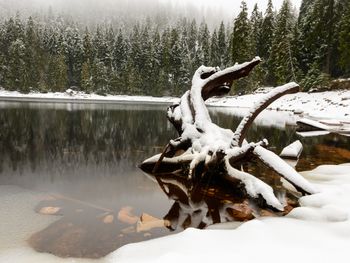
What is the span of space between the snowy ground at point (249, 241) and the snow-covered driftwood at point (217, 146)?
0.83 m

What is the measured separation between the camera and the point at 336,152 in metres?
12.1

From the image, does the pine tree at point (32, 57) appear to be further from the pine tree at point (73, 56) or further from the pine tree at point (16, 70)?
the pine tree at point (73, 56)

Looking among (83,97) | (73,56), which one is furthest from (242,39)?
(73,56)

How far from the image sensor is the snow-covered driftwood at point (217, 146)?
18.8 ft

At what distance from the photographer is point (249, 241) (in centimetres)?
376

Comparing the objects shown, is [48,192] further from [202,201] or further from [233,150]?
[233,150]

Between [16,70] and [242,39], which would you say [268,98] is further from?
[16,70]

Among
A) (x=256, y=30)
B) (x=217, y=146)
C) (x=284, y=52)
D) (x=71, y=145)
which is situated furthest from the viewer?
(x=256, y=30)

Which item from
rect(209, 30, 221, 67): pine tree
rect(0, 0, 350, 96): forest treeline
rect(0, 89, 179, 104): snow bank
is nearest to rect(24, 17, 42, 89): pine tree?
rect(0, 0, 350, 96): forest treeline

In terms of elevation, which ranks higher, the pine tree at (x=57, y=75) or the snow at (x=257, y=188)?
the pine tree at (x=57, y=75)

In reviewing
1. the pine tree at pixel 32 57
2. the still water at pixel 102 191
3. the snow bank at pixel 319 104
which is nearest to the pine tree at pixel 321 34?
the snow bank at pixel 319 104

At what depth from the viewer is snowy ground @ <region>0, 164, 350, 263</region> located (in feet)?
11.2

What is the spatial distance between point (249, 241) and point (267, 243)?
0.21m

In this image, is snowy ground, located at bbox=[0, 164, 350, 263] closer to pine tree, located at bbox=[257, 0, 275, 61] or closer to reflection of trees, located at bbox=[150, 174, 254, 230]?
reflection of trees, located at bbox=[150, 174, 254, 230]
